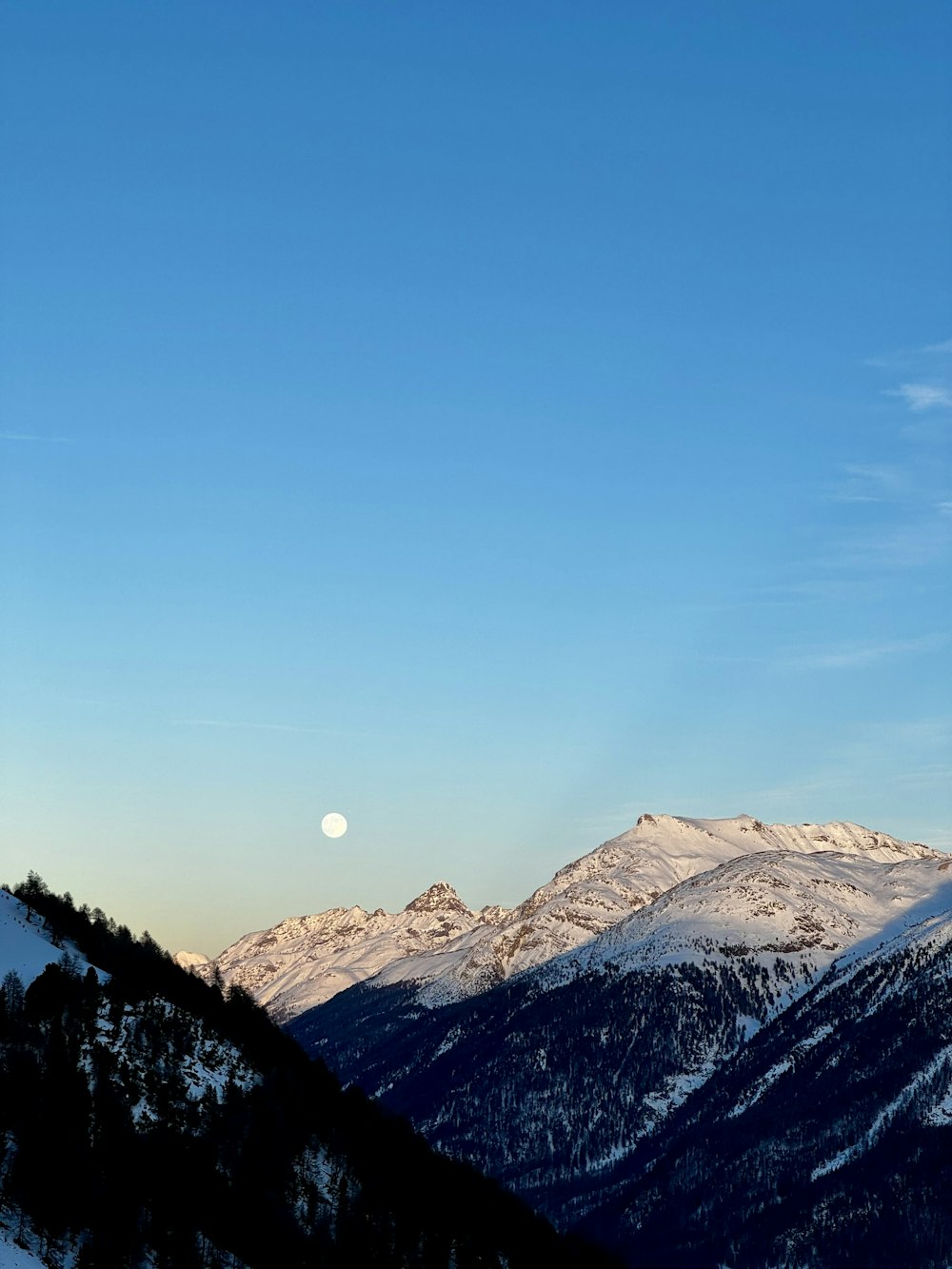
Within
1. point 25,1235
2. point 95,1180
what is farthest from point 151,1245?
point 25,1235

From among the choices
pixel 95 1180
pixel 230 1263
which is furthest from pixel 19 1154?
pixel 230 1263

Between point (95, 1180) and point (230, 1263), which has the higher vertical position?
point (95, 1180)

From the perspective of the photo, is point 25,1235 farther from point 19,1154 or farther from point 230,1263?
point 230,1263

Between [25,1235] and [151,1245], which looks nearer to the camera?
[25,1235]

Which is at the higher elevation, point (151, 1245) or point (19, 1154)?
point (19, 1154)

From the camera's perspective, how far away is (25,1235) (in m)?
168

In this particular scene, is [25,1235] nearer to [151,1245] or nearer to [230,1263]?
[151,1245]

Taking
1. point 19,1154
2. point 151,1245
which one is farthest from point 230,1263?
point 19,1154

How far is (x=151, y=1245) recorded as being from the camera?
186625 mm

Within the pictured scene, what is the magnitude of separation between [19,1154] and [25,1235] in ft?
53.6

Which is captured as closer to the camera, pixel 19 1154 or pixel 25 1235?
pixel 25 1235

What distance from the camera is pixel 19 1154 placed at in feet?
602

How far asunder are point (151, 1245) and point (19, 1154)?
18930 mm

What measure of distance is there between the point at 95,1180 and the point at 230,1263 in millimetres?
20298
